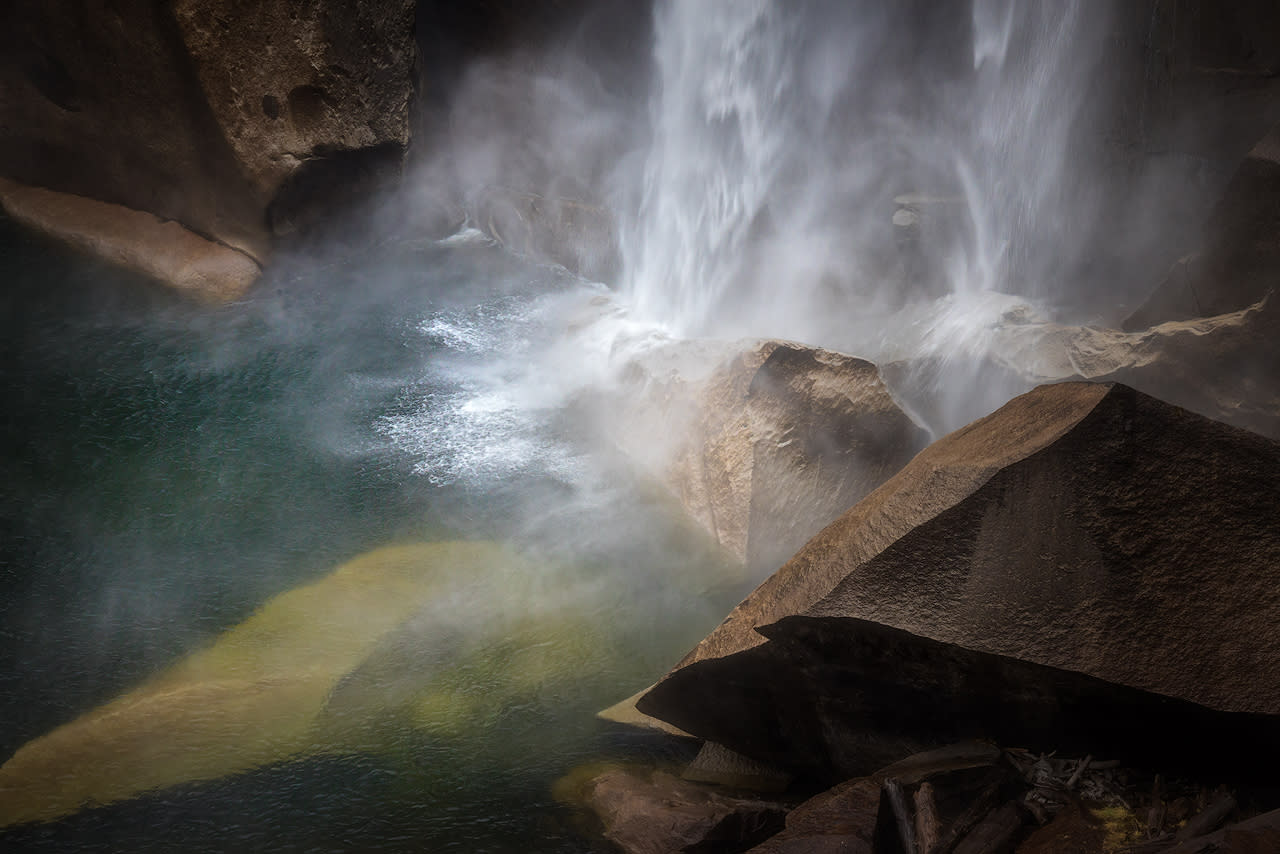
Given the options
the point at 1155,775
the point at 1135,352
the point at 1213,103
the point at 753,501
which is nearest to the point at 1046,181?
the point at 1213,103

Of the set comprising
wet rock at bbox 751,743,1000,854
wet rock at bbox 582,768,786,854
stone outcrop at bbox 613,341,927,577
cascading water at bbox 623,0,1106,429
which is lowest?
wet rock at bbox 751,743,1000,854

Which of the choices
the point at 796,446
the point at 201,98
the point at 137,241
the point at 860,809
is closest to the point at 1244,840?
the point at 860,809

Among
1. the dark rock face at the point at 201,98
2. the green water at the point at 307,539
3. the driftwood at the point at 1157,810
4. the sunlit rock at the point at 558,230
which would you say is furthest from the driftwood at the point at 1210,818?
the sunlit rock at the point at 558,230

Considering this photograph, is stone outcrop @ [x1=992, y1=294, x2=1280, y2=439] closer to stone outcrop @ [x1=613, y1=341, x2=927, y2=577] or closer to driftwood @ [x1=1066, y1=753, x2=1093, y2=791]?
stone outcrop @ [x1=613, y1=341, x2=927, y2=577]

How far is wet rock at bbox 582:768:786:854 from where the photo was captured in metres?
2.62

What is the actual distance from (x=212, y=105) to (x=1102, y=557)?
23.6ft

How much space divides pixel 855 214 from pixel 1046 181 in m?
1.78

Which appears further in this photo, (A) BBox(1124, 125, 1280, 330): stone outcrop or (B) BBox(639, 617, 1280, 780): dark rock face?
(A) BBox(1124, 125, 1280, 330): stone outcrop

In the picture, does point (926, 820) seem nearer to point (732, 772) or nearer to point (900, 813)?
point (900, 813)

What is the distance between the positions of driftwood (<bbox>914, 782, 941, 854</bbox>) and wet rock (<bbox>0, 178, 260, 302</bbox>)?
22.7ft

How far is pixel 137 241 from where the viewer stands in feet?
24.1

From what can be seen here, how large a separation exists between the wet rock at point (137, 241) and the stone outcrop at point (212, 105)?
0.11 meters

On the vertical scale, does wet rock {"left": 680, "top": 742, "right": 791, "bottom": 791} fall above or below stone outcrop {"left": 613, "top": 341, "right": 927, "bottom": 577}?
below

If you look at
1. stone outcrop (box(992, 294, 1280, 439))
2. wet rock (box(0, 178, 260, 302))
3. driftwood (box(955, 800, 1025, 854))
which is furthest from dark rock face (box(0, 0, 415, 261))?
driftwood (box(955, 800, 1025, 854))
